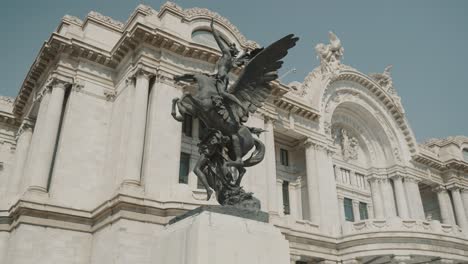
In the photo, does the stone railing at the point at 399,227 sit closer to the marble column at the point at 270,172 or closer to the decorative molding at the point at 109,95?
the marble column at the point at 270,172

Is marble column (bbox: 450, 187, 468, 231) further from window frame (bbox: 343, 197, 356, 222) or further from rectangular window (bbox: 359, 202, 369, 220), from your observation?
window frame (bbox: 343, 197, 356, 222)

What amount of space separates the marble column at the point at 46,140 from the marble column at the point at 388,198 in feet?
82.2

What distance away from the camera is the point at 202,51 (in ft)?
77.5

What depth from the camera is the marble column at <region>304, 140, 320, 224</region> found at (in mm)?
27172

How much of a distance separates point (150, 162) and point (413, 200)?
23.5m

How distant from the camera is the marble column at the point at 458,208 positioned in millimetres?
37406

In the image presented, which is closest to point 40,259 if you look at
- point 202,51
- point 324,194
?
point 202,51

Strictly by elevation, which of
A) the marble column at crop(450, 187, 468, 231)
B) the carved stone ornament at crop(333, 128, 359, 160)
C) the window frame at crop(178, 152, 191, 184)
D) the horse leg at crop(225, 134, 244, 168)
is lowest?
the horse leg at crop(225, 134, 244, 168)

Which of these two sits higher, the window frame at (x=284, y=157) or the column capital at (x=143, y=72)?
the column capital at (x=143, y=72)

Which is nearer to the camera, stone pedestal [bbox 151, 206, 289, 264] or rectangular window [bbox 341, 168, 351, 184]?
stone pedestal [bbox 151, 206, 289, 264]

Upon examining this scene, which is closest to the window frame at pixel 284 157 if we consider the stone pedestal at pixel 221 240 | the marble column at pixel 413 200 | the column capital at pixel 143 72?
the marble column at pixel 413 200

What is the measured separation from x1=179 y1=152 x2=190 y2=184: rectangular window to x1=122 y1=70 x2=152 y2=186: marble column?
369 cm

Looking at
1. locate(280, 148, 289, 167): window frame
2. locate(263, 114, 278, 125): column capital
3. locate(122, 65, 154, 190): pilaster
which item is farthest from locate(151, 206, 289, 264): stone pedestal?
locate(280, 148, 289, 167): window frame

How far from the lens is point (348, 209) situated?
32.2m
